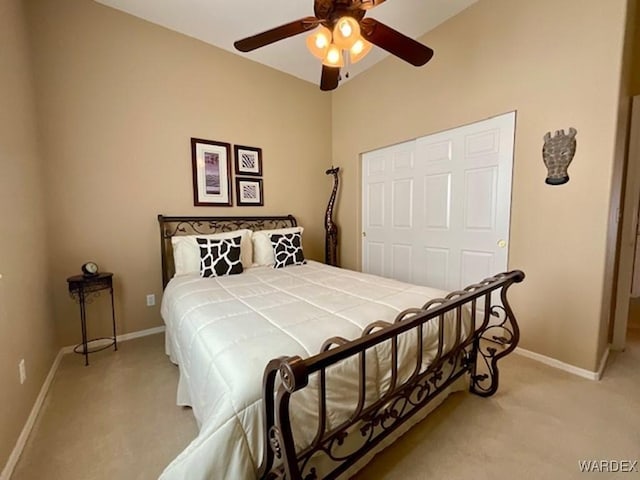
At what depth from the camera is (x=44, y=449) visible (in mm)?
1438


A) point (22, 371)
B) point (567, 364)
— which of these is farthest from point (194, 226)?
point (567, 364)

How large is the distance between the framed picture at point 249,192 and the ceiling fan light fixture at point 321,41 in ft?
6.16

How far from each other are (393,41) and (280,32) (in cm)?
74

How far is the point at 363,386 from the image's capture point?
3.49 ft

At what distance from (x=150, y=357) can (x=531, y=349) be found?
11.0 ft

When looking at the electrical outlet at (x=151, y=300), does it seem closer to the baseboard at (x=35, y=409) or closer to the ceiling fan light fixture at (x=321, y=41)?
the baseboard at (x=35, y=409)

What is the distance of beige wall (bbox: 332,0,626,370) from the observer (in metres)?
1.95

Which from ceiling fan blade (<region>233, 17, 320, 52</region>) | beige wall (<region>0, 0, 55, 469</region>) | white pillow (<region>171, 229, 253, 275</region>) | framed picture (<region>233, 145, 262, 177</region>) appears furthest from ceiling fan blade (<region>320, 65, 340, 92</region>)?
beige wall (<region>0, 0, 55, 469</region>)

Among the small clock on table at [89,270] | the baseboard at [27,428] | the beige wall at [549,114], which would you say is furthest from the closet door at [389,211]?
the baseboard at [27,428]

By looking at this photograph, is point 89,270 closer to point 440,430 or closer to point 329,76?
point 329,76

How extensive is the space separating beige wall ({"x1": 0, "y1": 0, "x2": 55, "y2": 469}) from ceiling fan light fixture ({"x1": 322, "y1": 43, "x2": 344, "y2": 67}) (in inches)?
77.2

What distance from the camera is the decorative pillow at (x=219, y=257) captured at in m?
2.55
